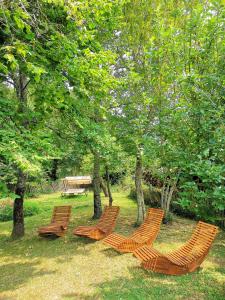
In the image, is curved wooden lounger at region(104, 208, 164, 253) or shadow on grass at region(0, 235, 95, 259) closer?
curved wooden lounger at region(104, 208, 164, 253)

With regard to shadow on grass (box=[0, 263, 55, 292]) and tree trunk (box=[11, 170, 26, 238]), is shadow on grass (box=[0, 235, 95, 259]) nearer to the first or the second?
tree trunk (box=[11, 170, 26, 238])

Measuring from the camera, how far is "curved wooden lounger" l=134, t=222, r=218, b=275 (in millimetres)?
5566

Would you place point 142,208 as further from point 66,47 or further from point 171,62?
point 66,47

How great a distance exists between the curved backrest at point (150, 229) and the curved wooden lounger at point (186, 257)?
1126 mm

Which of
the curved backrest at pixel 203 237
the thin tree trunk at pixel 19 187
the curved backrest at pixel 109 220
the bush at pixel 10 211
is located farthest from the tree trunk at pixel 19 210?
the curved backrest at pixel 203 237

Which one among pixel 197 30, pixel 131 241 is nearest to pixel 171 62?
pixel 197 30

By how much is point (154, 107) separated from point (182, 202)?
6134mm

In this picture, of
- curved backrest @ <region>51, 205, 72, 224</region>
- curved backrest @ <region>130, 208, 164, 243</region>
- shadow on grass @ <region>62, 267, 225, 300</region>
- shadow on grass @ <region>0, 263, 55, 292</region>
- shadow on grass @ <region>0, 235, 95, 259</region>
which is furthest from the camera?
curved backrest @ <region>51, 205, 72, 224</region>

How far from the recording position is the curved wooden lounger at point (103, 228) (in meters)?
8.07

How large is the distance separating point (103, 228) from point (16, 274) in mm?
2982

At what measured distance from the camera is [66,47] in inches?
211

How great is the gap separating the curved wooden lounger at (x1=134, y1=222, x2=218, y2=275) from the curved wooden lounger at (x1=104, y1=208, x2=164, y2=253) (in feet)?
3.30

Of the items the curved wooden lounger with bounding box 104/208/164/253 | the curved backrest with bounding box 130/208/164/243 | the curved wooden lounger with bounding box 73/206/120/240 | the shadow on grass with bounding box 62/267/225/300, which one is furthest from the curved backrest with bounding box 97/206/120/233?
the shadow on grass with bounding box 62/267/225/300

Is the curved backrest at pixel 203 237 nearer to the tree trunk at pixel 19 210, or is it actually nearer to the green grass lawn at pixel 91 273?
the green grass lawn at pixel 91 273
